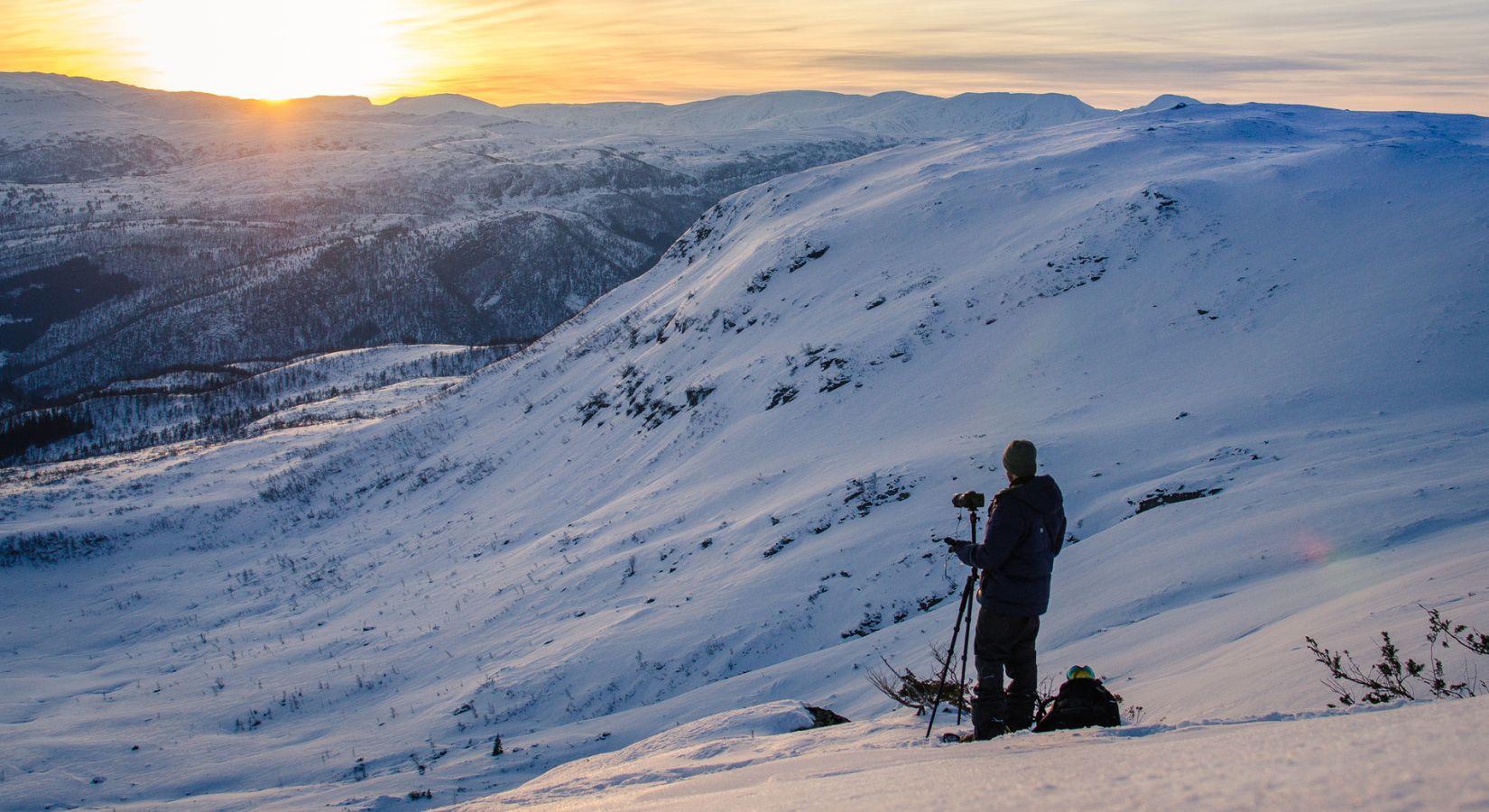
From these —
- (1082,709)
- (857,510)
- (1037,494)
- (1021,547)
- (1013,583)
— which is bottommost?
(1082,709)

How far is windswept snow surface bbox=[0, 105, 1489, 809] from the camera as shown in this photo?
9368 millimetres

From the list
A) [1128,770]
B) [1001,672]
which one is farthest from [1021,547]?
[1128,770]

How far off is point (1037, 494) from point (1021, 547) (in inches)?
15.1

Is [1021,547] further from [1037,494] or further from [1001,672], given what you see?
[1001,672]

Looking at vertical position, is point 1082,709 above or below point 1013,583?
below

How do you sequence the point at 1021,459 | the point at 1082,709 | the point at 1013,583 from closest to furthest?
the point at 1082,709 → the point at 1021,459 → the point at 1013,583

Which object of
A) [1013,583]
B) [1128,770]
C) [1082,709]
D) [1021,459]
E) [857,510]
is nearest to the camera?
[1128,770]

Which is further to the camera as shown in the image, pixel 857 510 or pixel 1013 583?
pixel 857 510

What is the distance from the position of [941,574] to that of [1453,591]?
707 centimetres

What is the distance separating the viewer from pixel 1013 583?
5613 mm

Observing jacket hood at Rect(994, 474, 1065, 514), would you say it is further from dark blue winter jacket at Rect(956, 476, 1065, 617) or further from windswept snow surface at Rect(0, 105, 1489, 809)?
windswept snow surface at Rect(0, 105, 1489, 809)

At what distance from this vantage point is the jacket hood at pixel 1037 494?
17.9ft

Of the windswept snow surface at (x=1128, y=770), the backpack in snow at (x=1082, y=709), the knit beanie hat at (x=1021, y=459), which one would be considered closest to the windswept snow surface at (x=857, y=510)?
the windswept snow surface at (x=1128, y=770)

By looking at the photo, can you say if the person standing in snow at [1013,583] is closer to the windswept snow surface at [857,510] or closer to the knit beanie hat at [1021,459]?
the knit beanie hat at [1021,459]
